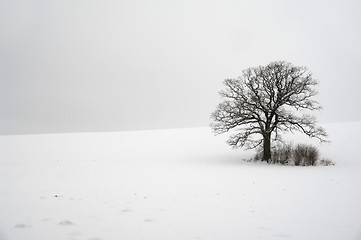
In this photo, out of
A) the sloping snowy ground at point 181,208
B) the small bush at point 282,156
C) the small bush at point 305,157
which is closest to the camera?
the sloping snowy ground at point 181,208

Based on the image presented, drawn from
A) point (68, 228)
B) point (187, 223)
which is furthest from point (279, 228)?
point (68, 228)

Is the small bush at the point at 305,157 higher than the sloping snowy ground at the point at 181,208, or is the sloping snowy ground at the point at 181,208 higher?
the small bush at the point at 305,157

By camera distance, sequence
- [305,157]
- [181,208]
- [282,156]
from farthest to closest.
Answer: [282,156], [305,157], [181,208]

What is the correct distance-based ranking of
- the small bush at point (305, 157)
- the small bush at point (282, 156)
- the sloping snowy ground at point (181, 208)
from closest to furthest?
the sloping snowy ground at point (181, 208) → the small bush at point (305, 157) → the small bush at point (282, 156)

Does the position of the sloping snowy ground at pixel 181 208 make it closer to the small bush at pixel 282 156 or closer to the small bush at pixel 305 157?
the small bush at pixel 305 157

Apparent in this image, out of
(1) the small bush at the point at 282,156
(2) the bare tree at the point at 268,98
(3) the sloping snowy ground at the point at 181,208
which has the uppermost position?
(2) the bare tree at the point at 268,98

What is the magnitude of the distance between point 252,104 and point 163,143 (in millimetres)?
17677

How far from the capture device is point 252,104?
70.8 feet

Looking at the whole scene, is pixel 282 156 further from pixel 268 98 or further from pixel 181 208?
pixel 181 208

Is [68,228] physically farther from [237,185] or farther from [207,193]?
[237,185]

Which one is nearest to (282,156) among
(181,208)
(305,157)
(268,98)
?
(305,157)

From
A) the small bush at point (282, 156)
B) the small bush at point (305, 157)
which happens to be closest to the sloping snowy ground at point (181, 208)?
the small bush at point (305, 157)

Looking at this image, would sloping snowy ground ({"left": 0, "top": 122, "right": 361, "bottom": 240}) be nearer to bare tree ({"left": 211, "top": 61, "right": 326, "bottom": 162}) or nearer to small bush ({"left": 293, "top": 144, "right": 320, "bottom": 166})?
small bush ({"left": 293, "top": 144, "right": 320, "bottom": 166})

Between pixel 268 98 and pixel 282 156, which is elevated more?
pixel 268 98
